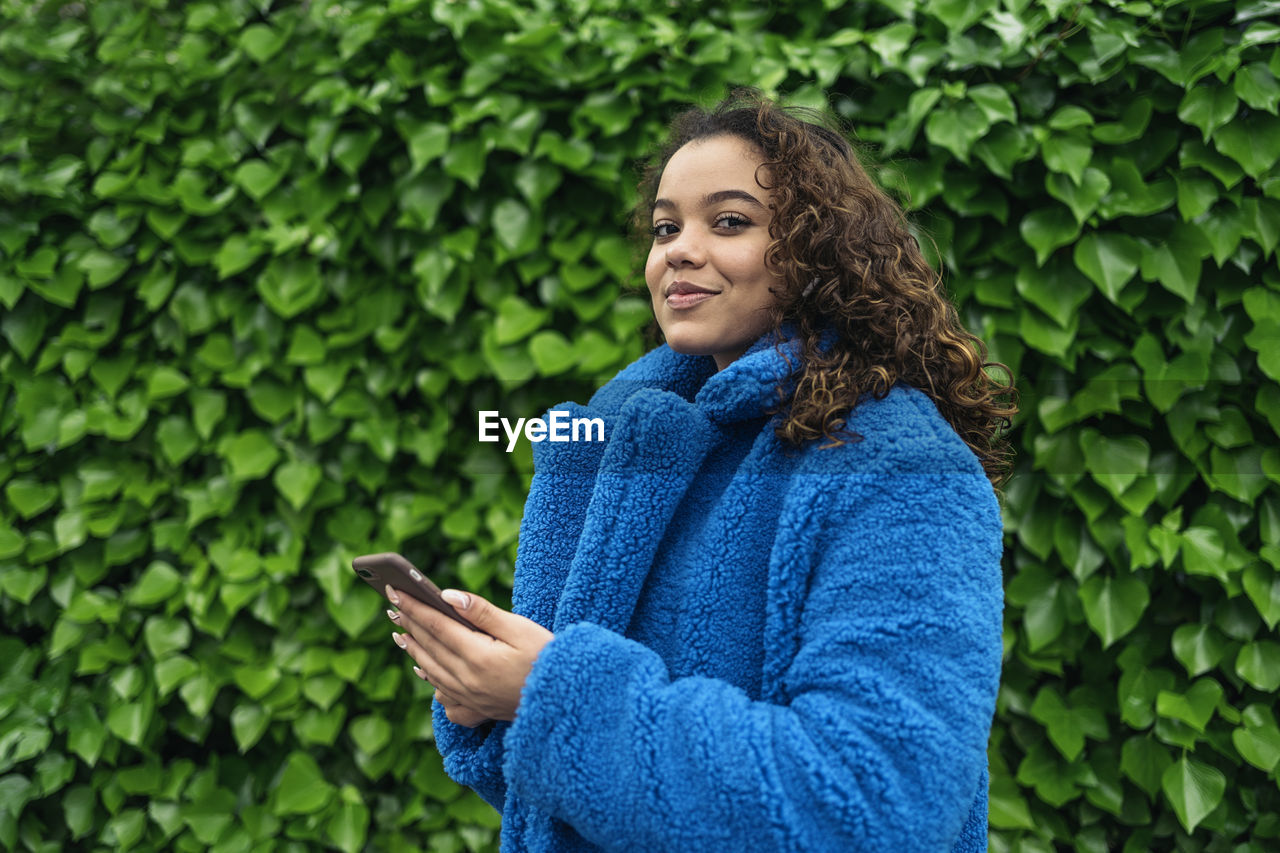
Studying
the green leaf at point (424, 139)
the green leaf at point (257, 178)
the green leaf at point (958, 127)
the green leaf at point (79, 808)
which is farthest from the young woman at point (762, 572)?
the green leaf at point (79, 808)

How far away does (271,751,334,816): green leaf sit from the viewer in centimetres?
194

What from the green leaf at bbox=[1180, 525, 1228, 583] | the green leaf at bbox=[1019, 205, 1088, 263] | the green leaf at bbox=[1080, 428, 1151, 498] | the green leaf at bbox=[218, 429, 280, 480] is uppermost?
the green leaf at bbox=[1019, 205, 1088, 263]

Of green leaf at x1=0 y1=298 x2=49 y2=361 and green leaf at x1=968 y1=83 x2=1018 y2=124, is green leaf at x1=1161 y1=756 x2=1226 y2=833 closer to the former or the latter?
green leaf at x1=968 y1=83 x2=1018 y2=124

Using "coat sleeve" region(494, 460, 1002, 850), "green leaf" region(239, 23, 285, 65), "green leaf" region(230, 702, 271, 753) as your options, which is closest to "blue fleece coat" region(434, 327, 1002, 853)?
"coat sleeve" region(494, 460, 1002, 850)

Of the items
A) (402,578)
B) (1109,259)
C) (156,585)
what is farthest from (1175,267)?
(156,585)

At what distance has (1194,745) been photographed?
169 centimetres

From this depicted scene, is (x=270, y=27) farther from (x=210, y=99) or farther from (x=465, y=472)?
(x=465, y=472)

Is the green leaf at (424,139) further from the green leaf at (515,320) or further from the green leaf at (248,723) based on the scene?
the green leaf at (248,723)

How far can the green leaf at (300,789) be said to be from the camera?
76.2 inches

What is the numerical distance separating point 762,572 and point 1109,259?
1.18 m

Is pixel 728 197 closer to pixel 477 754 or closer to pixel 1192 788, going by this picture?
pixel 477 754

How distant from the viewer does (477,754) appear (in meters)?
1.00

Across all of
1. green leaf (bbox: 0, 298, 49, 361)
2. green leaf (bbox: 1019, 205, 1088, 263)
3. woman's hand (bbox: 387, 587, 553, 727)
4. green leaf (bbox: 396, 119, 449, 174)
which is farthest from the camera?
green leaf (bbox: 0, 298, 49, 361)

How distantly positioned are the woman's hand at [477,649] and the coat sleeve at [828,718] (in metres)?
0.04
